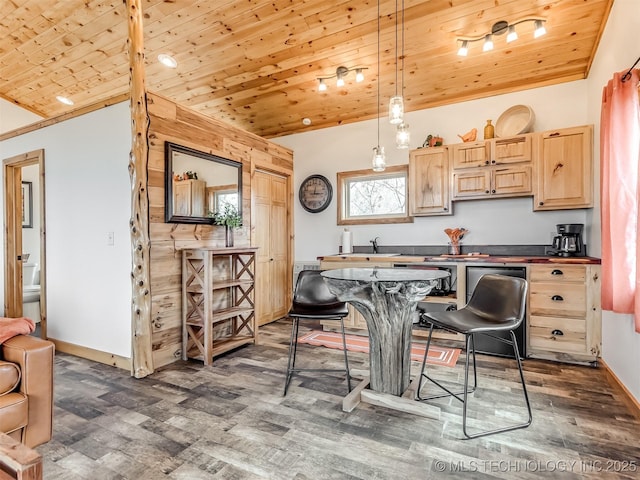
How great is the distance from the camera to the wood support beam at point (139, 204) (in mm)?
2725

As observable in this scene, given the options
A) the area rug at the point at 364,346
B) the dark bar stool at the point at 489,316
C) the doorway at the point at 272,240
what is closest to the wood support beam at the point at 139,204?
the doorway at the point at 272,240

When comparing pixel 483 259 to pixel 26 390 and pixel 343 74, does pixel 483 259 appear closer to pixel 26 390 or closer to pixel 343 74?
pixel 343 74

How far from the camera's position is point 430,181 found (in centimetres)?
379

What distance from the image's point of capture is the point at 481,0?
2.74 metres

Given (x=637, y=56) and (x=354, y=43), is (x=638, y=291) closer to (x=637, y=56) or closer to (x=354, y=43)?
(x=637, y=56)

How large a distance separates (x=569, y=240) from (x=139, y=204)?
157 inches

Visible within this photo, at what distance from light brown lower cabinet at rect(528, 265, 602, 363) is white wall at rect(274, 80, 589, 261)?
713mm

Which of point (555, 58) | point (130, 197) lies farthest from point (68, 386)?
point (555, 58)

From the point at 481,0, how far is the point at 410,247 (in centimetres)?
257

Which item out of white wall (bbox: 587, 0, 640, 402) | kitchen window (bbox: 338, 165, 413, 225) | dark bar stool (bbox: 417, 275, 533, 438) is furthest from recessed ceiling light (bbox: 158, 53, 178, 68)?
white wall (bbox: 587, 0, 640, 402)

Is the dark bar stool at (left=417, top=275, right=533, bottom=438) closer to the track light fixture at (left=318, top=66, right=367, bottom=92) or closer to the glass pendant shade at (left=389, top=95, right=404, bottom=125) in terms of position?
the glass pendant shade at (left=389, top=95, right=404, bottom=125)

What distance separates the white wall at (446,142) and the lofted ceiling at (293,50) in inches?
5.8

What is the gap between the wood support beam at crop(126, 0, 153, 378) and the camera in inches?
107

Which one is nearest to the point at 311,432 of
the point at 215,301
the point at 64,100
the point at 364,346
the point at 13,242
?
the point at 364,346
